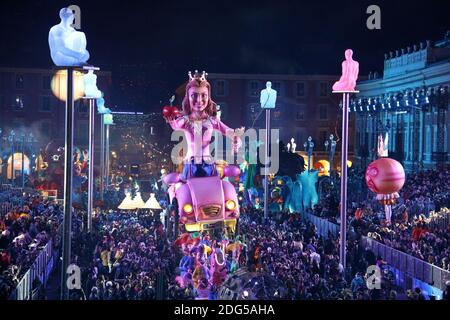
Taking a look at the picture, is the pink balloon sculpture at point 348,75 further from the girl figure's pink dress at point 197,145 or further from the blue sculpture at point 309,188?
the blue sculpture at point 309,188

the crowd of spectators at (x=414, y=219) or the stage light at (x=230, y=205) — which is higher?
the stage light at (x=230, y=205)

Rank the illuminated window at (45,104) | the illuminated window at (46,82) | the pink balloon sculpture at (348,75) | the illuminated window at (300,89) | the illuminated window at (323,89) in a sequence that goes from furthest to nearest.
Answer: the illuminated window at (45,104) → the illuminated window at (46,82) → the illuminated window at (323,89) → the illuminated window at (300,89) → the pink balloon sculpture at (348,75)

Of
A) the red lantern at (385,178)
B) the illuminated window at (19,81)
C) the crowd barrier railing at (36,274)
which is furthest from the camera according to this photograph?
the illuminated window at (19,81)

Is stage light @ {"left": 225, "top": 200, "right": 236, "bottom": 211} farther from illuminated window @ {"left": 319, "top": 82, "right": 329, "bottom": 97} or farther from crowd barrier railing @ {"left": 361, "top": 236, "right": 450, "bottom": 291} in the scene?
illuminated window @ {"left": 319, "top": 82, "right": 329, "bottom": 97}

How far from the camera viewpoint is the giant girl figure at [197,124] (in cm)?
1920

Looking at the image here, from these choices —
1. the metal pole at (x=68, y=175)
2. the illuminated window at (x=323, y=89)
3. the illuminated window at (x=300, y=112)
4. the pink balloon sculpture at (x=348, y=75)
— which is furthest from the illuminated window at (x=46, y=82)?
the metal pole at (x=68, y=175)

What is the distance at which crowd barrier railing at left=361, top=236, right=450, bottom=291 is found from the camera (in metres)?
16.1

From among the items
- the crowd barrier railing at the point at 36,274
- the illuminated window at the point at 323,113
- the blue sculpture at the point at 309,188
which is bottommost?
the crowd barrier railing at the point at 36,274

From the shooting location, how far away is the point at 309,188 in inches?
1202

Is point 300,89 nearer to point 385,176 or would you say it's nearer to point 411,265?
point 385,176

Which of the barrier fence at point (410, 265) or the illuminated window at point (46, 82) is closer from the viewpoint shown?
the barrier fence at point (410, 265)

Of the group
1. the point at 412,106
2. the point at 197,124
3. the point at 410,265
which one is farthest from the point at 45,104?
the point at 410,265

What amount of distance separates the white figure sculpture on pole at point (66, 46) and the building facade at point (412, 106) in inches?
1044
